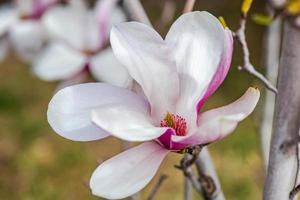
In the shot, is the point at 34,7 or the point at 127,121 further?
the point at 34,7

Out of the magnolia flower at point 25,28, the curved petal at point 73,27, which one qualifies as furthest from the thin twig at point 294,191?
the magnolia flower at point 25,28

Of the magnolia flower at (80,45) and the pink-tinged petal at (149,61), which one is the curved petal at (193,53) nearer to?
the pink-tinged petal at (149,61)

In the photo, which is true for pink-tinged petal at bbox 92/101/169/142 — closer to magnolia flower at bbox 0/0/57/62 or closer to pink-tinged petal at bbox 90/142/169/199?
pink-tinged petal at bbox 90/142/169/199

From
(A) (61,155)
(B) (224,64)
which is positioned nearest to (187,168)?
(B) (224,64)

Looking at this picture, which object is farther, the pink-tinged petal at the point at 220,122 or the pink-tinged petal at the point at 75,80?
the pink-tinged petal at the point at 75,80

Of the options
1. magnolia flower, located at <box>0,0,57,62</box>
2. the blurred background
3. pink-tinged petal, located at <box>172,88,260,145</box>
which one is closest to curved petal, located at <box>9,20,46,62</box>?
magnolia flower, located at <box>0,0,57,62</box>

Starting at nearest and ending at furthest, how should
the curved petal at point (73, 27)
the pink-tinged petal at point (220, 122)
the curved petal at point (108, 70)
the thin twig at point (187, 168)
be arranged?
the pink-tinged petal at point (220, 122) < the thin twig at point (187, 168) < the curved petal at point (108, 70) < the curved petal at point (73, 27)

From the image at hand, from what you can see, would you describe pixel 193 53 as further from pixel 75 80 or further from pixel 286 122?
pixel 75 80
